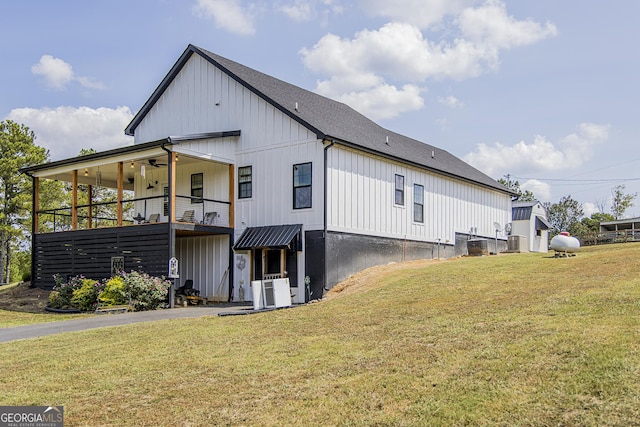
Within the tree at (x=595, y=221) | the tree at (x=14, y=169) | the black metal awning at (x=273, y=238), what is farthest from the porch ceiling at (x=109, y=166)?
the tree at (x=595, y=221)

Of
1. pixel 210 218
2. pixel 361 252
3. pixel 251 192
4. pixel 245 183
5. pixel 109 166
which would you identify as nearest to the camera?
pixel 361 252

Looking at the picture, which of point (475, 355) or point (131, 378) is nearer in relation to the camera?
point (475, 355)

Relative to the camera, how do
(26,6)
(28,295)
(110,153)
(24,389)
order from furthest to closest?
(28,295) < (110,153) < (26,6) < (24,389)

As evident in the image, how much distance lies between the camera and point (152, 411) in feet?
24.1

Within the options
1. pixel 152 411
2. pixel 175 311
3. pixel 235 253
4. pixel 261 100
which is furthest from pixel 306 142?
pixel 152 411

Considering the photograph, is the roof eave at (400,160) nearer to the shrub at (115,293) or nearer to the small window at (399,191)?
the small window at (399,191)

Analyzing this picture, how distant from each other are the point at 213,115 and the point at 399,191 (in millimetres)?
7616

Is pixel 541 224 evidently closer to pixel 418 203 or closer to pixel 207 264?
pixel 418 203

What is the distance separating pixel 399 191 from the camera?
2300cm

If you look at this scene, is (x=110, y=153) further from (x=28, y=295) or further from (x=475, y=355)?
(x=475, y=355)

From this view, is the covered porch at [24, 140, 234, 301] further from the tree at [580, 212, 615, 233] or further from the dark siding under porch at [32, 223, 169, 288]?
the tree at [580, 212, 615, 233]

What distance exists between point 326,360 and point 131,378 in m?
2.84

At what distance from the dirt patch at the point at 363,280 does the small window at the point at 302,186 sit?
2.78 metres

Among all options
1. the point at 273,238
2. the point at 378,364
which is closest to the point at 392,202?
the point at 273,238
